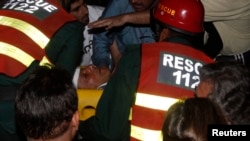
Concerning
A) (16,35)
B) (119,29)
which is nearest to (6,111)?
(16,35)

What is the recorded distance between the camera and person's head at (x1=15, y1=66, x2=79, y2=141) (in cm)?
219

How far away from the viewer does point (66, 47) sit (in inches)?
125

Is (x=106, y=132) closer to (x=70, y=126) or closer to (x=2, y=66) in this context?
(x=70, y=126)

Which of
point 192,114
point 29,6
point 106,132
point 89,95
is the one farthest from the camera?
point 89,95

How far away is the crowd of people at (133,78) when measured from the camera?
2.21m

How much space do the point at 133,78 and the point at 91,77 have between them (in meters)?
1.10

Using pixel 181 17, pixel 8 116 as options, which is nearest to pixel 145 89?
pixel 181 17

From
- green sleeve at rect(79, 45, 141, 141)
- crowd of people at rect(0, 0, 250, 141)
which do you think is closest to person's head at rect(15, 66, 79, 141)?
crowd of people at rect(0, 0, 250, 141)

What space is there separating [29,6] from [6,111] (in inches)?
30.2

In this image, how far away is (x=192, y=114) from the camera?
1.92 m


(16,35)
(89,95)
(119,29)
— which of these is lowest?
(89,95)

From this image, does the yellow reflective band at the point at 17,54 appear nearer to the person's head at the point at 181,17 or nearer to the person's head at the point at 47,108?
the person's head at the point at 47,108

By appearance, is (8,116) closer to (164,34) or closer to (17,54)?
(17,54)

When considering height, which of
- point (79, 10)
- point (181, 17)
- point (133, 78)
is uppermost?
point (181, 17)
